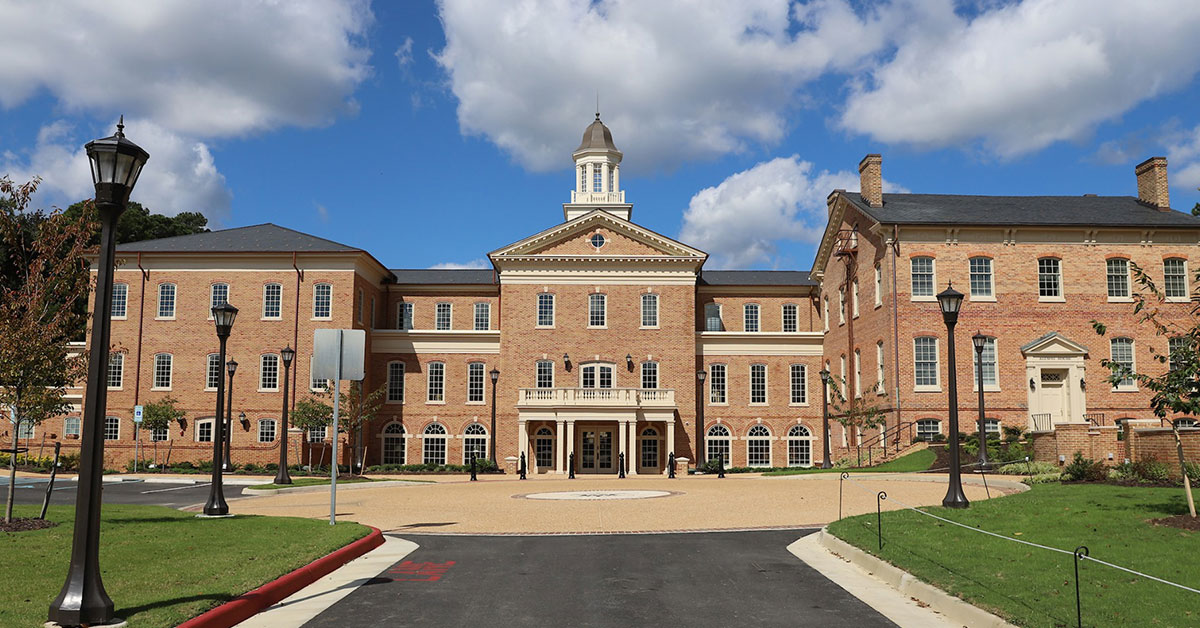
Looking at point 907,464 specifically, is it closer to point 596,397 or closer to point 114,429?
point 596,397

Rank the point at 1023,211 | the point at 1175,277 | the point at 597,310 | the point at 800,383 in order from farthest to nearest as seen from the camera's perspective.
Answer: the point at 800,383 → the point at 597,310 → the point at 1023,211 → the point at 1175,277

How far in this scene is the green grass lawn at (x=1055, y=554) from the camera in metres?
8.37

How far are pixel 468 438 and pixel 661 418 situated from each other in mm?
9857

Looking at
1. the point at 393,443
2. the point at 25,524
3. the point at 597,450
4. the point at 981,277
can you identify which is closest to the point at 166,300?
the point at 393,443

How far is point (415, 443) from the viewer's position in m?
45.9

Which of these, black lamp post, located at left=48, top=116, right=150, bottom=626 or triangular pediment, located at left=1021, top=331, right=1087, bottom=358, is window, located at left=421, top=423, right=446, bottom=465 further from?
black lamp post, located at left=48, top=116, right=150, bottom=626

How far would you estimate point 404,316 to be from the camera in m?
49.3

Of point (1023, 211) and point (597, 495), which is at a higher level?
point (1023, 211)

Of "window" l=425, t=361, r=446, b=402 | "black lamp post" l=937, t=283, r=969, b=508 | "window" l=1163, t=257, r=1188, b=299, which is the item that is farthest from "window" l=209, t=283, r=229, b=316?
"window" l=1163, t=257, r=1188, b=299

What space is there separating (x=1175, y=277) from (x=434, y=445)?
34079 mm

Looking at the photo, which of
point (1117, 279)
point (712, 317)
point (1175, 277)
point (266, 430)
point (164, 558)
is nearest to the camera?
point (164, 558)

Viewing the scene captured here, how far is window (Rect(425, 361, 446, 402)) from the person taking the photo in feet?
152

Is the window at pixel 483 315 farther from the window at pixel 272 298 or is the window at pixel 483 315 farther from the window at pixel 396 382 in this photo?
the window at pixel 272 298

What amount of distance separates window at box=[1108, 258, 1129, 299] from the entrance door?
22822mm
